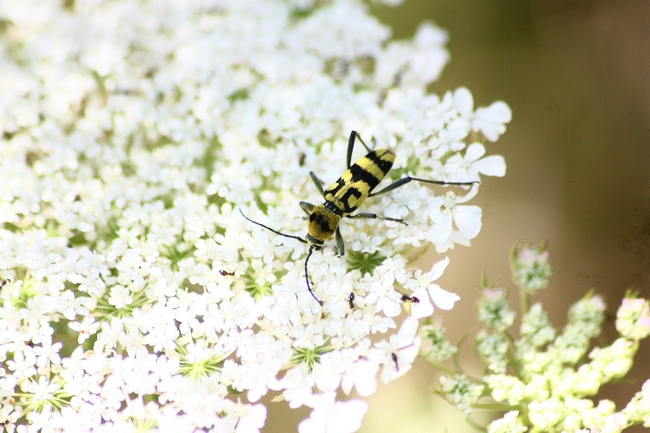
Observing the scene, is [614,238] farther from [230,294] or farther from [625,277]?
[230,294]

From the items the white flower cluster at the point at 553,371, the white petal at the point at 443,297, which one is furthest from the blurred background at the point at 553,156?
the white petal at the point at 443,297

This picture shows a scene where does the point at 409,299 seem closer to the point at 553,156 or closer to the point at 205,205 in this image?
the point at 205,205

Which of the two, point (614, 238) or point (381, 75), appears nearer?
point (614, 238)

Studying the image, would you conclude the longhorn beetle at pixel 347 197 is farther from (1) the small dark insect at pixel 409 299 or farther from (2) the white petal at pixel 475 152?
(1) the small dark insect at pixel 409 299

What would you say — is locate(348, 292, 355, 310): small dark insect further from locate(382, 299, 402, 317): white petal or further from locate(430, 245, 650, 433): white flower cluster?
locate(430, 245, 650, 433): white flower cluster

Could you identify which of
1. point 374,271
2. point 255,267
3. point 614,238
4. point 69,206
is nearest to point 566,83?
point 614,238

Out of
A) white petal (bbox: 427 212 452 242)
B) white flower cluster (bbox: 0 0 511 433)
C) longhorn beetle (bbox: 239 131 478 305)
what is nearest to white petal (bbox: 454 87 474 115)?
white flower cluster (bbox: 0 0 511 433)
